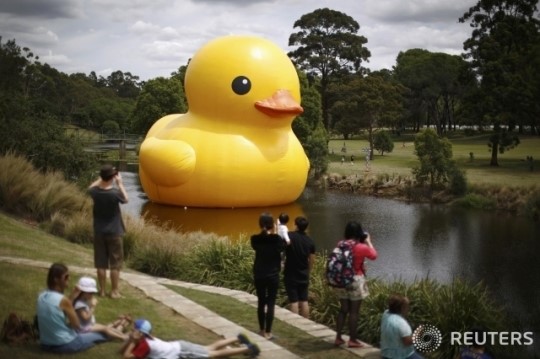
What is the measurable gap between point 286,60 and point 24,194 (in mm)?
9366

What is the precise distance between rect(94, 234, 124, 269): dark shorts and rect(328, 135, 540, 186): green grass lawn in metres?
19.2

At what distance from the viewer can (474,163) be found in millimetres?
31297

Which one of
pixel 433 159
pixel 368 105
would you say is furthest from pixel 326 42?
pixel 433 159

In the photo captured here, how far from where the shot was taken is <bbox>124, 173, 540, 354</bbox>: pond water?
437 inches

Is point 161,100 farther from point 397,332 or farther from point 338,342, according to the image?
point 397,332

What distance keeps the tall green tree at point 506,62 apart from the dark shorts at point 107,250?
25352 mm

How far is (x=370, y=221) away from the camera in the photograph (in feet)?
57.2

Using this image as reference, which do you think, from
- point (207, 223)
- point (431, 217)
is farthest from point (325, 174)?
point (207, 223)

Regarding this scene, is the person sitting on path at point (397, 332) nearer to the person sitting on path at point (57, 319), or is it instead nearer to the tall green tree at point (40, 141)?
the person sitting on path at point (57, 319)

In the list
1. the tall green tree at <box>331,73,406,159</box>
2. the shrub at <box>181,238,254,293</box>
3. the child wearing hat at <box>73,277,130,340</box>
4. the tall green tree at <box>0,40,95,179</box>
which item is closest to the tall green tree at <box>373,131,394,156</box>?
the tall green tree at <box>331,73,406,159</box>

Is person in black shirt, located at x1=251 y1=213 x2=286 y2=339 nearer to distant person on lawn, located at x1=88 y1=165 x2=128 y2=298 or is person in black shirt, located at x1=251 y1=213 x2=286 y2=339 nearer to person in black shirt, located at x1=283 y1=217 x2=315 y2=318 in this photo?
person in black shirt, located at x1=283 y1=217 x2=315 y2=318

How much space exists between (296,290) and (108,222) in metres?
2.40

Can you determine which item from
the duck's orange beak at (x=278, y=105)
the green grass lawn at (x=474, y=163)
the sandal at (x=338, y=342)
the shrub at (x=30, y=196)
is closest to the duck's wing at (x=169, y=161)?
the duck's orange beak at (x=278, y=105)

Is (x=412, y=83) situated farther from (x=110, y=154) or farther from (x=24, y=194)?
(x=24, y=194)
